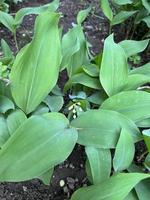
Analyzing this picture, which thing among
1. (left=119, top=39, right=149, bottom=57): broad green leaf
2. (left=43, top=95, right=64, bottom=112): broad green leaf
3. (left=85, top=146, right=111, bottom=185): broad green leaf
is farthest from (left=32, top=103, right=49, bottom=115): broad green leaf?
(left=119, top=39, right=149, bottom=57): broad green leaf

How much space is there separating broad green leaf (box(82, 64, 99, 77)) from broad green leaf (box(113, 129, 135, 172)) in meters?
0.36

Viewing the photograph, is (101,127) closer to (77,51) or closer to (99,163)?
(99,163)

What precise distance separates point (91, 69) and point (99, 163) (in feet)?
1.51

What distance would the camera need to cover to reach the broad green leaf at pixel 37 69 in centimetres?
149

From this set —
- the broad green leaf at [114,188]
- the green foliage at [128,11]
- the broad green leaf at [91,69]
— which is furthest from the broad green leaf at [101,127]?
the green foliage at [128,11]

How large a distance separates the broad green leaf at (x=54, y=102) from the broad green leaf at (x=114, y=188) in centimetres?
38

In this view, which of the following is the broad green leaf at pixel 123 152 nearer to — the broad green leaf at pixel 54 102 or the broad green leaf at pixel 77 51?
the broad green leaf at pixel 54 102

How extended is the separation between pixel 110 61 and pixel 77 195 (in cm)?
55

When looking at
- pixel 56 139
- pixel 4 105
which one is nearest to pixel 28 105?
pixel 4 105

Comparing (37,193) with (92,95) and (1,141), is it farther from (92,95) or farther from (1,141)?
(92,95)

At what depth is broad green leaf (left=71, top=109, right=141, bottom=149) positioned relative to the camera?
1.39 meters

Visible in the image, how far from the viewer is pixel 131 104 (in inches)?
59.1

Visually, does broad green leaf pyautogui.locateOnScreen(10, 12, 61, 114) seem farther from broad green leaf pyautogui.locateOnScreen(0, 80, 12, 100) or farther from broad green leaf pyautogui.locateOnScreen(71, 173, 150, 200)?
broad green leaf pyautogui.locateOnScreen(71, 173, 150, 200)

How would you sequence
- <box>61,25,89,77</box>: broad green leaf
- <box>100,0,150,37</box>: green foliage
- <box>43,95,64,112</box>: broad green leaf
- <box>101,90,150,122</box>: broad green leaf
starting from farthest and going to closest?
<box>100,0,150,37</box>: green foliage < <box>61,25,89,77</box>: broad green leaf < <box>43,95,64,112</box>: broad green leaf < <box>101,90,150,122</box>: broad green leaf
